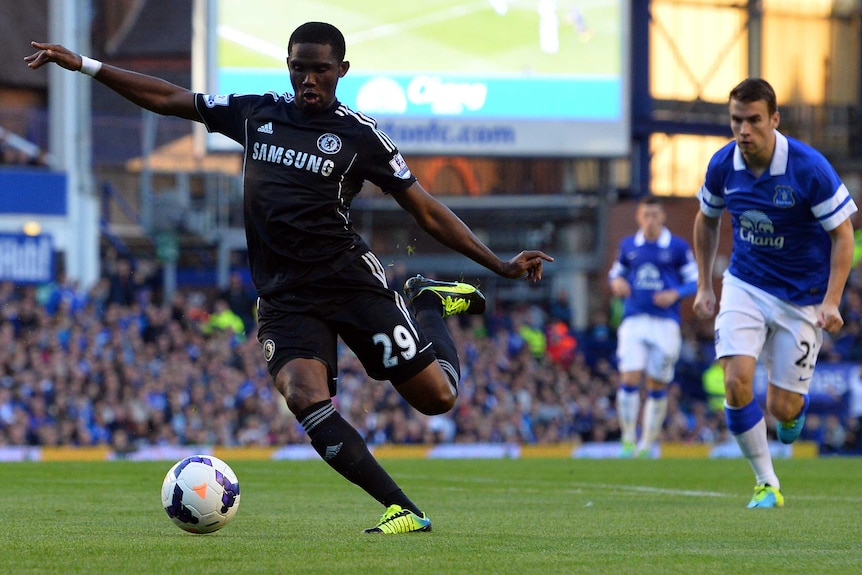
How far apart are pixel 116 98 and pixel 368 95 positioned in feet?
40.5

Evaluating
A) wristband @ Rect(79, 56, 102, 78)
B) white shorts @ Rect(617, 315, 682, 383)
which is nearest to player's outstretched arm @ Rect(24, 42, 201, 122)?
wristband @ Rect(79, 56, 102, 78)

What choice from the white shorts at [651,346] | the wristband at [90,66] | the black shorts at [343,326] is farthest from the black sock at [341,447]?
the white shorts at [651,346]

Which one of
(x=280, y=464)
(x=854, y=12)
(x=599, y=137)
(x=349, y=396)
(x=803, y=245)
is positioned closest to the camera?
(x=803, y=245)

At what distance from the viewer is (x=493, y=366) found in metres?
23.1

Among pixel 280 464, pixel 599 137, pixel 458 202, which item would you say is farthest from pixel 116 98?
pixel 280 464

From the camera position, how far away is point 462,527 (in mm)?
7332

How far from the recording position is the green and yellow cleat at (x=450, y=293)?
8.07 metres

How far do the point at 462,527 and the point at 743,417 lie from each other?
2.68m

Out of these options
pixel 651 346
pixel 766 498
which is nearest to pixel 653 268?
pixel 651 346

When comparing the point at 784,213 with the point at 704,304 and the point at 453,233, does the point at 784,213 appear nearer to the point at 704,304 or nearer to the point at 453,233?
the point at 704,304

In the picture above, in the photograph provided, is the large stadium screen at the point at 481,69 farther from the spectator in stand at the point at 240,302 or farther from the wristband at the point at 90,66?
the wristband at the point at 90,66

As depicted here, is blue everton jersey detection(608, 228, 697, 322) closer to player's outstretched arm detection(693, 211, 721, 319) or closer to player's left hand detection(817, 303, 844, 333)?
player's outstretched arm detection(693, 211, 721, 319)

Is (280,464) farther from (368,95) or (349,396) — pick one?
(368,95)

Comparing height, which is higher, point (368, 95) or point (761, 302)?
point (368, 95)
